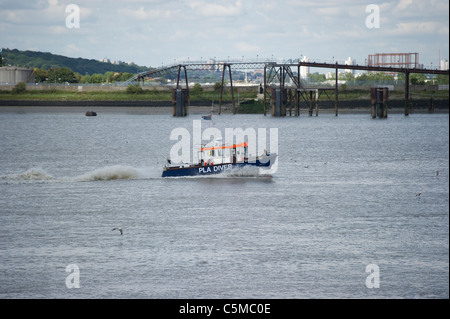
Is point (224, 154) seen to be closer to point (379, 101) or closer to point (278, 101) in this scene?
point (379, 101)

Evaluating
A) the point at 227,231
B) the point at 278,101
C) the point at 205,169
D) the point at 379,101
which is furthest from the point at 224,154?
the point at 278,101

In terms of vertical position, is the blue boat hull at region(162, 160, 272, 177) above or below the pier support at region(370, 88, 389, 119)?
below

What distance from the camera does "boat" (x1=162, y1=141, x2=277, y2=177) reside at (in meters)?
67.5

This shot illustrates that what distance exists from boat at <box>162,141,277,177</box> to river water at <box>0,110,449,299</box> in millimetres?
1014

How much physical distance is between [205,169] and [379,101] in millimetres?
120907

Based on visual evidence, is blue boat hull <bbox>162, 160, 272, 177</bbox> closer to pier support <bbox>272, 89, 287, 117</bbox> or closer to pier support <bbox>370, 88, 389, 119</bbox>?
pier support <bbox>370, 88, 389, 119</bbox>

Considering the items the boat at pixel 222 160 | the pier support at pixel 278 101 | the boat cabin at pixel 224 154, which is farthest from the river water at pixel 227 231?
the pier support at pixel 278 101

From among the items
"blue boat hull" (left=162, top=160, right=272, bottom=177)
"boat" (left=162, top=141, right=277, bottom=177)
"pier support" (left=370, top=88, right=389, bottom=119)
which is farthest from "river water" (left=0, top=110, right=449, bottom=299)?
"pier support" (left=370, top=88, right=389, bottom=119)

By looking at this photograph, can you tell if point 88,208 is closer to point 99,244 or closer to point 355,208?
point 99,244

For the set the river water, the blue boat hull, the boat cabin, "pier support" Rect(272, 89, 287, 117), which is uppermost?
"pier support" Rect(272, 89, 287, 117)

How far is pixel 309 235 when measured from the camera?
4625cm

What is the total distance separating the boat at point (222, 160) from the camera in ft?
221

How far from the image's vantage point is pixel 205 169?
6781cm
